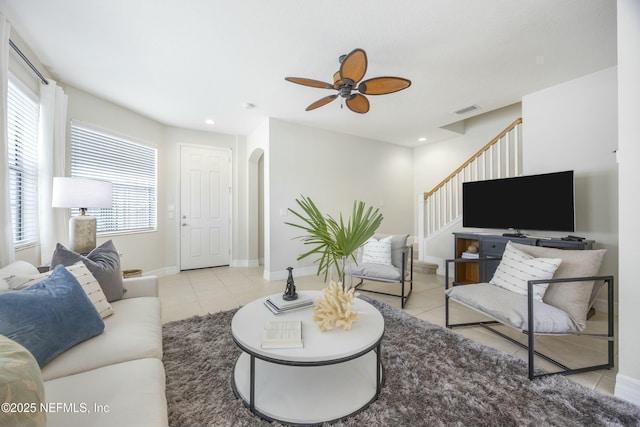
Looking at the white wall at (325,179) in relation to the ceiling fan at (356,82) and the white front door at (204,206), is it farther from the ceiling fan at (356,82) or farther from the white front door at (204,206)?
the ceiling fan at (356,82)

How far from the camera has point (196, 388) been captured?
4.95ft

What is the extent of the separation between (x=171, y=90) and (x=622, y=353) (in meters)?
4.52

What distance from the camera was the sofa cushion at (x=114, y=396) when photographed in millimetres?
826

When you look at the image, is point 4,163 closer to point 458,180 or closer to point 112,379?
point 112,379

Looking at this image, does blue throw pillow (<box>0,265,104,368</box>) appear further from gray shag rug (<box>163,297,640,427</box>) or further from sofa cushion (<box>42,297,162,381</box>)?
gray shag rug (<box>163,297,640,427</box>)

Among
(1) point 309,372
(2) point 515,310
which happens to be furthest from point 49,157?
(2) point 515,310

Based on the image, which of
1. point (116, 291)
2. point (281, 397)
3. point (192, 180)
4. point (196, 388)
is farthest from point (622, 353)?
point (192, 180)

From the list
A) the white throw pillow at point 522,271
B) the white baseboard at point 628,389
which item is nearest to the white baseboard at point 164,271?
the white throw pillow at point 522,271

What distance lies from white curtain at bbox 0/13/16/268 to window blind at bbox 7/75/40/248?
386mm

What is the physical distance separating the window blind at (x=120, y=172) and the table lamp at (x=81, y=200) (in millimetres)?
1087

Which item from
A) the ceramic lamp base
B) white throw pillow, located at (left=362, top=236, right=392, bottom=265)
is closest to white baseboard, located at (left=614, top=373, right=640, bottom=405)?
white throw pillow, located at (left=362, top=236, right=392, bottom=265)

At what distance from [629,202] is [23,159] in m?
4.52

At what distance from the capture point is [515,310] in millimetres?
1704

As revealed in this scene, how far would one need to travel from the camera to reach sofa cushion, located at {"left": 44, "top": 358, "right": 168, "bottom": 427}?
0.83 m
